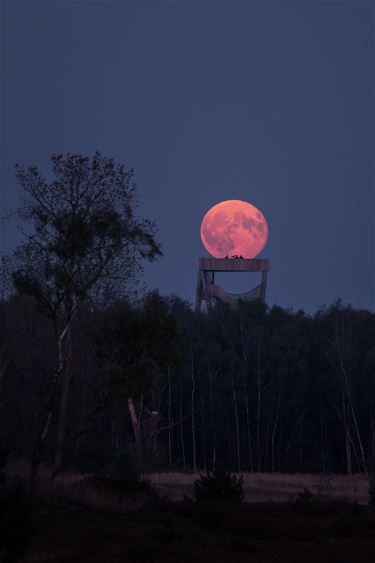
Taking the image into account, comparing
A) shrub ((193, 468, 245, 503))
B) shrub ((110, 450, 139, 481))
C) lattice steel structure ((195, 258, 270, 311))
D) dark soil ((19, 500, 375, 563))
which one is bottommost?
dark soil ((19, 500, 375, 563))

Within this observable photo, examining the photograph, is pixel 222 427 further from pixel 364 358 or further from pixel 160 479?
pixel 160 479

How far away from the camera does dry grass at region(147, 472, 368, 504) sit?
33.0 metres

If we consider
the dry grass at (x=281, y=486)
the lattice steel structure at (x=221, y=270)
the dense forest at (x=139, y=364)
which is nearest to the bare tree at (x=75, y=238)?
the dense forest at (x=139, y=364)

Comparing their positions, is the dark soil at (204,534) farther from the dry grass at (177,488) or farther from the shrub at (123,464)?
the shrub at (123,464)

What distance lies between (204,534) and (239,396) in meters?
30.9

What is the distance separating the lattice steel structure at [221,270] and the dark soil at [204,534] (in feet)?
85.5

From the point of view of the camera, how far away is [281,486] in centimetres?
3666

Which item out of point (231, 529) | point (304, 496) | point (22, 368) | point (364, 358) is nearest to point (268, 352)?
point (364, 358)

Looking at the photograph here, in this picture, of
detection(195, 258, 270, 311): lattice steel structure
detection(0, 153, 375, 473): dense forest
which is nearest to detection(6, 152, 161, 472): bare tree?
detection(0, 153, 375, 473): dense forest

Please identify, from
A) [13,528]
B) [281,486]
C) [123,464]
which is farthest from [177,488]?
[13,528]

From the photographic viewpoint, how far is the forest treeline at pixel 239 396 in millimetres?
43750

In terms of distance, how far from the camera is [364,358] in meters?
52.2

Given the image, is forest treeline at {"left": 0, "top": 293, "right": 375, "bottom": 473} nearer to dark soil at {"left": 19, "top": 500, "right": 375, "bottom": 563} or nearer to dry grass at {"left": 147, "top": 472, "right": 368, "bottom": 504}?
dry grass at {"left": 147, "top": 472, "right": 368, "bottom": 504}

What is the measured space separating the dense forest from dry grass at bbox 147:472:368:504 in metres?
1.48
